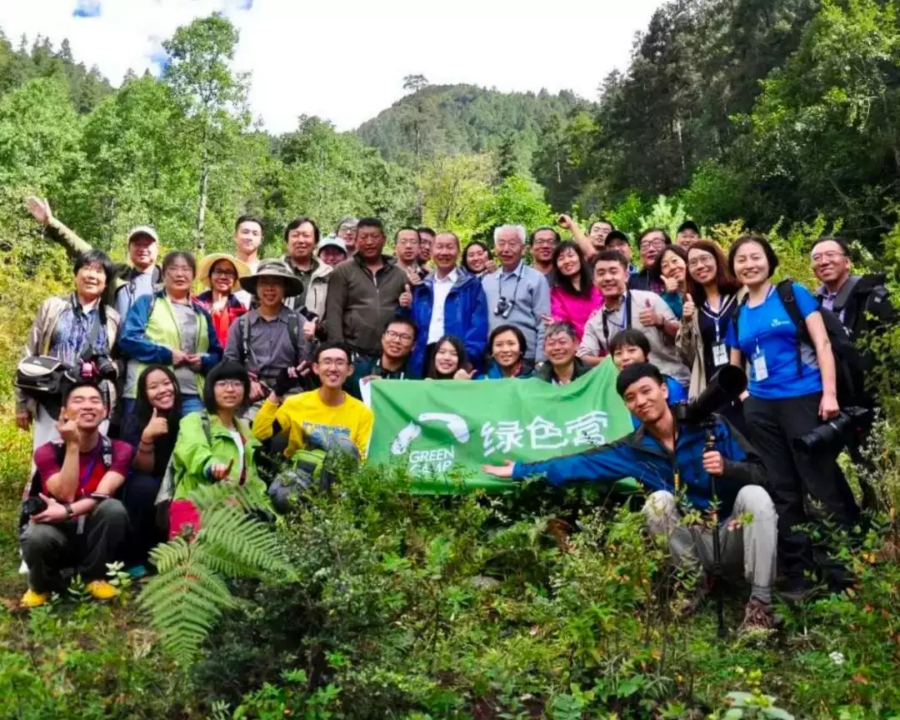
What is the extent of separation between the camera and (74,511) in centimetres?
506

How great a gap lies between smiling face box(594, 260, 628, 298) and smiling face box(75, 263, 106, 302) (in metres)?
3.73

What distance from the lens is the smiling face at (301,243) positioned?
7.55 m

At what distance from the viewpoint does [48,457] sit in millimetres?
5168

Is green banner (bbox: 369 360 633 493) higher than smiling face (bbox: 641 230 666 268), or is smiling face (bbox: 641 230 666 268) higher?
smiling face (bbox: 641 230 666 268)

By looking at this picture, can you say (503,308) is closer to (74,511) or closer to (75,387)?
(75,387)

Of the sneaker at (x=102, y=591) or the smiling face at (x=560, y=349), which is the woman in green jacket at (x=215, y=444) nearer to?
the sneaker at (x=102, y=591)

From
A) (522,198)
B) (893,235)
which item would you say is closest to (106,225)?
(522,198)

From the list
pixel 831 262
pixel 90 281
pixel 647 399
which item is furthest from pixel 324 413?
pixel 831 262

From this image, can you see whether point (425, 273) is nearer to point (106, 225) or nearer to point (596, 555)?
point (596, 555)

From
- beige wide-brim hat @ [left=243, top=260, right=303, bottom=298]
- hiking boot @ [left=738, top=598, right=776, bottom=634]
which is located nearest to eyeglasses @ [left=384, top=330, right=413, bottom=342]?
beige wide-brim hat @ [left=243, top=260, right=303, bottom=298]

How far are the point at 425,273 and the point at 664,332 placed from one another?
3174 mm

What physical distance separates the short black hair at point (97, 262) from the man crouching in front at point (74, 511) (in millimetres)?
1232

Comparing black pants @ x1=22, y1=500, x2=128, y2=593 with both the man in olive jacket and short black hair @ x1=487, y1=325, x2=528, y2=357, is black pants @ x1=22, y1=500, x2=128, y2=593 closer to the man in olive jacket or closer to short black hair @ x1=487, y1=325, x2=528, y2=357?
the man in olive jacket

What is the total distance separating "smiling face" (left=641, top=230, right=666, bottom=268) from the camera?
7.62m
